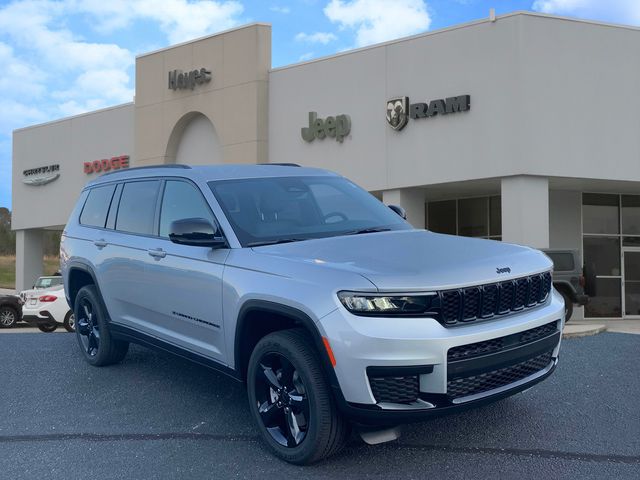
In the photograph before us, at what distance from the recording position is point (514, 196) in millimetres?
17859

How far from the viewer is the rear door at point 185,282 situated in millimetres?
4562

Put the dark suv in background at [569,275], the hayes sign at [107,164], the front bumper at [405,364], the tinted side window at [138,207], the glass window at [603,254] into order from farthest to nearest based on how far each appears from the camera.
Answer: the hayes sign at [107,164] → the glass window at [603,254] → the dark suv in background at [569,275] → the tinted side window at [138,207] → the front bumper at [405,364]

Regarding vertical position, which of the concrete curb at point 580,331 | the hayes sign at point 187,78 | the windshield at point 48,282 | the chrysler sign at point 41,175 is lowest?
the concrete curb at point 580,331

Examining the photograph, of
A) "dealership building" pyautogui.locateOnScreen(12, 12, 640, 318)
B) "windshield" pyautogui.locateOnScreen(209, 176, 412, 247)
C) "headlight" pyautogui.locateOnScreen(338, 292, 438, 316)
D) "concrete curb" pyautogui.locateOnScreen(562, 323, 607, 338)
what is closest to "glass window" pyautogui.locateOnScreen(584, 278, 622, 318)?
"dealership building" pyautogui.locateOnScreen(12, 12, 640, 318)

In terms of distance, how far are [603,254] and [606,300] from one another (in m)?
1.44

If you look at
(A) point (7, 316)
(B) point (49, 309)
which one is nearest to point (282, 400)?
(B) point (49, 309)

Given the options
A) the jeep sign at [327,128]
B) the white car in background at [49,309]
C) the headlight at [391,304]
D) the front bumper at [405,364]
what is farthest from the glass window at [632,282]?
the headlight at [391,304]

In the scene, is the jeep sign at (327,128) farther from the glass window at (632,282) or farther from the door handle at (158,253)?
the door handle at (158,253)

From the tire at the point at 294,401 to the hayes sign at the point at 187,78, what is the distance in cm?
2237

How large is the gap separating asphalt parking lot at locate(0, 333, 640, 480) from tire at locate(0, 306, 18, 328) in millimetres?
16763

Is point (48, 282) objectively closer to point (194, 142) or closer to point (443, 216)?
point (194, 142)

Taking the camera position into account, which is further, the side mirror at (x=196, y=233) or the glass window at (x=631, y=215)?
the glass window at (x=631, y=215)

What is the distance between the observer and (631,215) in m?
22.0

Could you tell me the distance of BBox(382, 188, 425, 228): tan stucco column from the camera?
20250 millimetres
